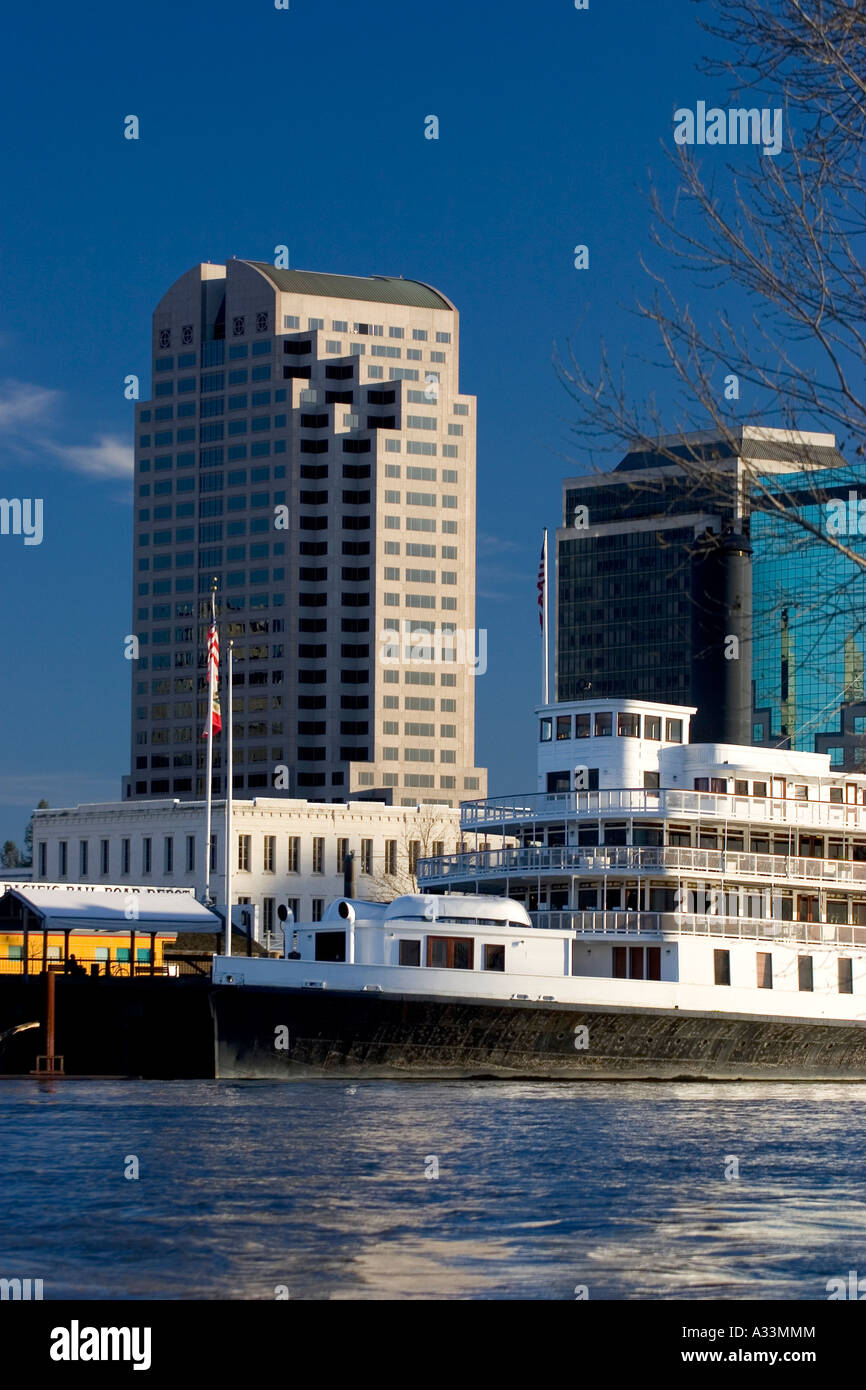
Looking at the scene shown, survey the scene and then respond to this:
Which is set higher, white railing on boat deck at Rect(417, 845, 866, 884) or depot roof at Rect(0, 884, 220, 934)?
white railing on boat deck at Rect(417, 845, 866, 884)

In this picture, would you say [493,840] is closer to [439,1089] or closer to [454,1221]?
[439,1089]

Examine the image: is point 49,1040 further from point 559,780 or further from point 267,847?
point 267,847

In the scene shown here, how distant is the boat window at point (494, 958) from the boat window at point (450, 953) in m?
0.53

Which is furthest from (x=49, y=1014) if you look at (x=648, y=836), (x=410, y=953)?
(x=648, y=836)

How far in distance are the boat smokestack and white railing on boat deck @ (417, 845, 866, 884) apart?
192 feet

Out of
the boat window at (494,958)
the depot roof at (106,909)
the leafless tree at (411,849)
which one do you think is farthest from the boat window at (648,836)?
the leafless tree at (411,849)

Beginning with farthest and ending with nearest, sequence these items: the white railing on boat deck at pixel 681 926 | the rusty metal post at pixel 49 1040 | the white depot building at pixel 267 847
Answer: the white depot building at pixel 267 847
the white railing on boat deck at pixel 681 926
the rusty metal post at pixel 49 1040

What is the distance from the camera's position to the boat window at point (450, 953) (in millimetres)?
61125

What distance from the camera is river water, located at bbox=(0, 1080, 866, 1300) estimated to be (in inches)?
974

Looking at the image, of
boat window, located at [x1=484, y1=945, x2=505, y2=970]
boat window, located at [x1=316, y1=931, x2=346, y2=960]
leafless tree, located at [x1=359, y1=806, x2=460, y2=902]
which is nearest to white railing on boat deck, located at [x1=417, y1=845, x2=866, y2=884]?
boat window, located at [x1=484, y1=945, x2=505, y2=970]

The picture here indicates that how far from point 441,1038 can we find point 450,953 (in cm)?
248

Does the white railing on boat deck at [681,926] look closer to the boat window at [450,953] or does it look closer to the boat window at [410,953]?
the boat window at [450,953]

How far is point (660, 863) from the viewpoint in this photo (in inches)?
2586

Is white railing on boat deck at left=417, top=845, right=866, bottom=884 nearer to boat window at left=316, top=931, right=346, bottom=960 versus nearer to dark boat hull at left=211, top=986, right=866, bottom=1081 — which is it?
dark boat hull at left=211, top=986, right=866, bottom=1081
